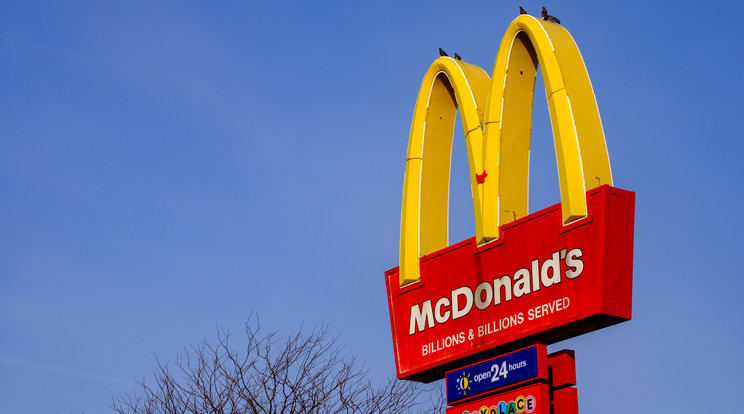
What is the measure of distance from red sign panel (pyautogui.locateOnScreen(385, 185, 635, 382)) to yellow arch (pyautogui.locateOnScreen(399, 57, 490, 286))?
0.57 metres

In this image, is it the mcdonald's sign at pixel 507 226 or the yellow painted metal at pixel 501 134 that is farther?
the yellow painted metal at pixel 501 134

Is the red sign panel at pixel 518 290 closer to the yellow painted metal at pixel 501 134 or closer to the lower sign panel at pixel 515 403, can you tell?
the yellow painted metal at pixel 501 134

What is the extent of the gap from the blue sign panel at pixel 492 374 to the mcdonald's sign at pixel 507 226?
0.22 metres

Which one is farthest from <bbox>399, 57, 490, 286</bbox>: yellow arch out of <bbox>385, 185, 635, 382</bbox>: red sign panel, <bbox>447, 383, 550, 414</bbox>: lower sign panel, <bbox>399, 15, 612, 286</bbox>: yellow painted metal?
<bbox>447, 383, 550, 414</bbox>: lower sign panel

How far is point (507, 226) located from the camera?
601 inches

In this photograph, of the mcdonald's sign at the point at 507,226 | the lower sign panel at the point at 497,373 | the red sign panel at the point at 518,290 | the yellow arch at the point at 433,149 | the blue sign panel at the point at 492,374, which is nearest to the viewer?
the red sign panel at the point at 518,290

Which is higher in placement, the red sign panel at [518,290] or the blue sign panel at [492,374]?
the red sign panel at [518,290]

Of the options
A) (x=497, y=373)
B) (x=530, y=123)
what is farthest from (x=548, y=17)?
(x=497, y=373)

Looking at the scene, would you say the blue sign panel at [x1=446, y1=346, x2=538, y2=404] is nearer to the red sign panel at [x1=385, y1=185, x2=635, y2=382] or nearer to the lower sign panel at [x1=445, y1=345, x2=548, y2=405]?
the lower sign panel at [x1=445, y1=345, x2=548, y2=405]

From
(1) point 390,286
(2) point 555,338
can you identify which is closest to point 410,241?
(1) point 390,286

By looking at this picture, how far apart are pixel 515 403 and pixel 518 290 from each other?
1.58 m

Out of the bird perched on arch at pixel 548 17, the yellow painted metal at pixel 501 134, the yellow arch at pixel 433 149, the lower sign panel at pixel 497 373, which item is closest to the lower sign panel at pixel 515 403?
the lower sign panel at pixel 497 373

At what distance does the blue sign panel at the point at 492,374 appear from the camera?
562 inches

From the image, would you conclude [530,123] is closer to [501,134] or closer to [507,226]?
[501,134]
